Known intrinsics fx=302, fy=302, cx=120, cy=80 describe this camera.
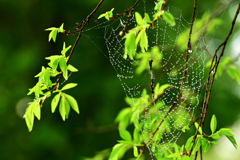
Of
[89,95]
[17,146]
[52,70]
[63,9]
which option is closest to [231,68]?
[52,70]

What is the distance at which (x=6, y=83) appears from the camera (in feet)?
17.1

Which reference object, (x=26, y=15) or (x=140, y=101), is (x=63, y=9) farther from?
Result: (x=140, y=101)

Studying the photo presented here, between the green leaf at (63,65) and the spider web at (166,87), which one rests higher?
→ the green leaf at (63,65)

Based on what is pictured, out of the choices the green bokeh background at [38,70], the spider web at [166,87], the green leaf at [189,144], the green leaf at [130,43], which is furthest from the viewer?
the green bokeh background at [38,70]

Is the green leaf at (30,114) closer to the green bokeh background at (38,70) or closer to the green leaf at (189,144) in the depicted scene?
the green leaf at (189,144)

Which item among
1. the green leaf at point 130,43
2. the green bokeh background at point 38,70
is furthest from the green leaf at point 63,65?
the green bokeh background at point 38,70

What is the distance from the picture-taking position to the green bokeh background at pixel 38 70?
5203mm

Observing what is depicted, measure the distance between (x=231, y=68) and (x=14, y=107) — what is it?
13.0 feet

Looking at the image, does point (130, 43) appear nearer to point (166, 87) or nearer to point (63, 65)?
point (63, 65)

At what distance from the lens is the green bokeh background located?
5203mm

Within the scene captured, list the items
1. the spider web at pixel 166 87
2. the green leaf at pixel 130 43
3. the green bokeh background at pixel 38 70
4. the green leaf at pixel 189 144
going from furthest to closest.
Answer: the green bokeh background at pixel 38 70 < the spider web at pixel 166 87 < the green leaf at pixel 189 144 < the green leaf at pixel 130 43

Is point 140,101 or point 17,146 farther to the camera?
point 17,146

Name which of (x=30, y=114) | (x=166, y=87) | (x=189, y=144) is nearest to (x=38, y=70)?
(x=166, y=87)

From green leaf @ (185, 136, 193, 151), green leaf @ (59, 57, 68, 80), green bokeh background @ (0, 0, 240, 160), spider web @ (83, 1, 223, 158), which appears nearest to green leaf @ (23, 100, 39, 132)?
green leaf @ (59, 57, 68, 80)
